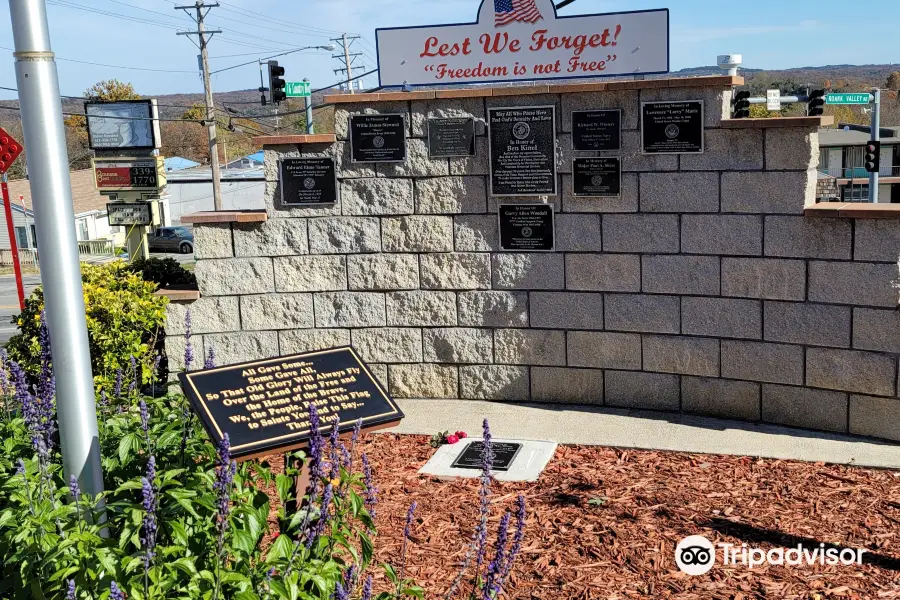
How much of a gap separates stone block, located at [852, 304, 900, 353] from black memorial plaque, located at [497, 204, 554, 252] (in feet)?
7.99

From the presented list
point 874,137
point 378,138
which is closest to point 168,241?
point 874,137

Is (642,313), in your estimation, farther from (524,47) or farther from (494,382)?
(524,47)

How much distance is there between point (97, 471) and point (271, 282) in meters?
4.00

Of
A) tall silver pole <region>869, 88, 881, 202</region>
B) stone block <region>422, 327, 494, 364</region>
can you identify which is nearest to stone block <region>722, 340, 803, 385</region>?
stone block <region>422, 327, 494, 364</region>

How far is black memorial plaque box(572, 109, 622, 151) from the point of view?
738 cm

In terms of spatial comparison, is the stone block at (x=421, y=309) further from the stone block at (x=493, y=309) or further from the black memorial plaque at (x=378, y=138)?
the black memorial plaque at (x=378, y=138)

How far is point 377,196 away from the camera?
26.3 feet

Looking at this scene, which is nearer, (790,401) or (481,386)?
(790,401)

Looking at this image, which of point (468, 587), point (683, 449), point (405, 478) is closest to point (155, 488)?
point (468, 587)

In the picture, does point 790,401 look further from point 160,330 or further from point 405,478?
point 160,330

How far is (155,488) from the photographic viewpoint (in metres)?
4.00

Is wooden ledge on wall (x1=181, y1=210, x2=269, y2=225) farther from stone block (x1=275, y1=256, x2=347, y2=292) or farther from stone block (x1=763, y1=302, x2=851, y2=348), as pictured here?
stone block (x1=763, y1=302, x2=851, y2=348)

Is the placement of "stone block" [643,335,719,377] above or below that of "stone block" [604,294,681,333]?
below

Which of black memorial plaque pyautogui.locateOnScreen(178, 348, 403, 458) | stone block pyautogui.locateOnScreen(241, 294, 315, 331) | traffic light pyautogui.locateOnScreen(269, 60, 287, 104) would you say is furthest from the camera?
traffic light pyautogui.locateOnScreen(269, 60, 287, 104)
